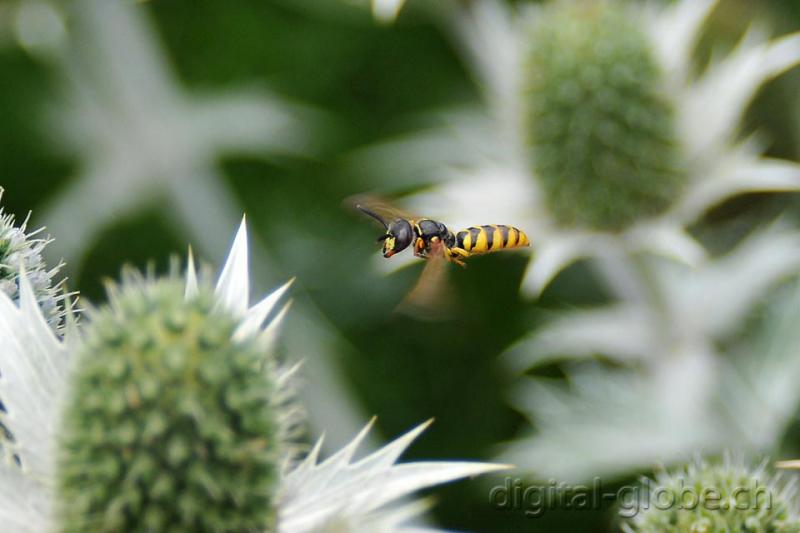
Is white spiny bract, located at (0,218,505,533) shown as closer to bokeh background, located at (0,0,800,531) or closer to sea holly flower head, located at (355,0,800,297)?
sea holly flower head, located at (355,0,800,297)

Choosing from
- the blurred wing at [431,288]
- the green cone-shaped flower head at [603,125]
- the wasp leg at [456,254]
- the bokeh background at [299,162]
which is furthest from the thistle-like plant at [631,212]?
the blurred wing at [431,288]

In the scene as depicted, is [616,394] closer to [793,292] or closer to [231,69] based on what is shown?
[793,292]

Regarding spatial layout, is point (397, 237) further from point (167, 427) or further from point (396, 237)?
point (167, 427)

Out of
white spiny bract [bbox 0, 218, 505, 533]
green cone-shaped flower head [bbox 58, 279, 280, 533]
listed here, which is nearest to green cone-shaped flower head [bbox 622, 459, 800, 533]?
white spiny bract [bbox 0, 218, 505, 533]

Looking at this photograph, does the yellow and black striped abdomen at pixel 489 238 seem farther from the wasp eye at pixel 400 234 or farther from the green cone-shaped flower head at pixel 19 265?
the green cone-shaped flower head at pixel 19 265

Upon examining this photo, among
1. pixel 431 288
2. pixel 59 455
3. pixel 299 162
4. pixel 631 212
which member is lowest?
pixel 59 455

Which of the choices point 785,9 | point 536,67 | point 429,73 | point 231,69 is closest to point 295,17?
point 231,69

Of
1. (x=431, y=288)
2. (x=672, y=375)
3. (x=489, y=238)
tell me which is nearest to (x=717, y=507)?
(x=431, y=288)
